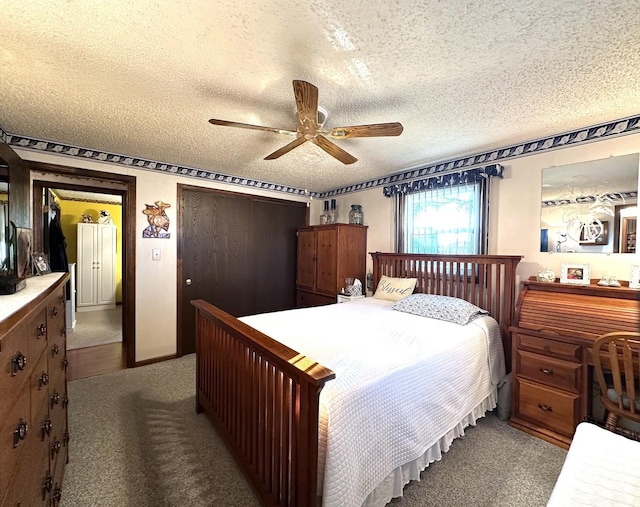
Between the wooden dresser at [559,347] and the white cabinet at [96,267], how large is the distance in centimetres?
726

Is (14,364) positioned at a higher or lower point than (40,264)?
lower

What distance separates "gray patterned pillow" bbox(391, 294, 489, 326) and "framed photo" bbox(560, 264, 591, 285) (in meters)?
0.66

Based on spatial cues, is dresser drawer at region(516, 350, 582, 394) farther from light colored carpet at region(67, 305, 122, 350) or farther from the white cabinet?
the white cabinet

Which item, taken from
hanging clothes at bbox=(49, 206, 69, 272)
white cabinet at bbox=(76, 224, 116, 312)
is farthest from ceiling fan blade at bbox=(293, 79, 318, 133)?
white cabinet at bbox=(76, 224, 116, 312)

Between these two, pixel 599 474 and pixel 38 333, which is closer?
pixel 599 474

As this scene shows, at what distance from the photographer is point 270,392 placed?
1397 mm

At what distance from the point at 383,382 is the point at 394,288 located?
6.64 ft

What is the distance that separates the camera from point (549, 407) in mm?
2088

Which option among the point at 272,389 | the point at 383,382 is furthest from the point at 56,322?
the point at 383,382

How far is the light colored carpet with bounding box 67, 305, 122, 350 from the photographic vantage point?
13.5 ft

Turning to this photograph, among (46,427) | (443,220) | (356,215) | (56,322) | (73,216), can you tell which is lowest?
(46,427)

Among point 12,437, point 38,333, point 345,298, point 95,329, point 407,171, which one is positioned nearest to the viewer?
point 12,437

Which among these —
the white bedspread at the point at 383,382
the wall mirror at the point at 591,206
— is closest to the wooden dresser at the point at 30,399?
the white bedspread at the point at 383,382

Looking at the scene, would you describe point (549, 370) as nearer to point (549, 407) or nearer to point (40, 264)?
point (549, 407)
